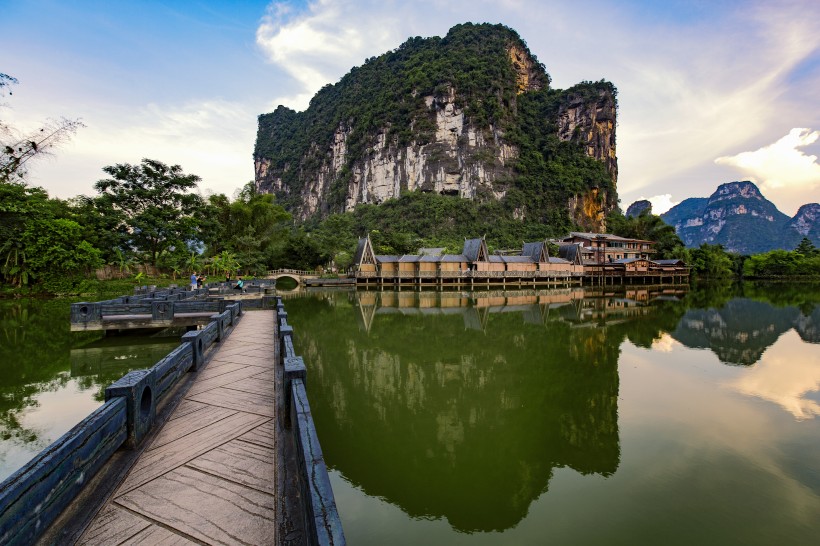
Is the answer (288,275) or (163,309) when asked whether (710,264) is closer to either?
(288,275)

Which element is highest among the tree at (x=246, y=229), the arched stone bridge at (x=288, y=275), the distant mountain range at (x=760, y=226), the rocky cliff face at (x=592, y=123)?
the rocky cliff face at (x=592, y=123)

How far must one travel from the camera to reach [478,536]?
14.9 feet

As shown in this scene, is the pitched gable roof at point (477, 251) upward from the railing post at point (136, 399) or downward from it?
upward

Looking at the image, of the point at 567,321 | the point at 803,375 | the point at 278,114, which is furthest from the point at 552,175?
the point at 278,114

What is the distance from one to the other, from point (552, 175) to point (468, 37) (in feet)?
165

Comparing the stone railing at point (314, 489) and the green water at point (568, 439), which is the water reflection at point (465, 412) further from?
the stone railing at point (314, 489)

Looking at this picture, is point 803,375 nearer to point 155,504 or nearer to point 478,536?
point 478,536

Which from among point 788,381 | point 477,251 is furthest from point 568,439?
point 477,251

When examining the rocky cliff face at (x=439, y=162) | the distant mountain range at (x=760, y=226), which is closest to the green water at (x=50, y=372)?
the rocky cliff face at (x=439, y=162)

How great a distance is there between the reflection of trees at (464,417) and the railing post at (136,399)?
274 cm

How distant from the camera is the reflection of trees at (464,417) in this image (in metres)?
5.39

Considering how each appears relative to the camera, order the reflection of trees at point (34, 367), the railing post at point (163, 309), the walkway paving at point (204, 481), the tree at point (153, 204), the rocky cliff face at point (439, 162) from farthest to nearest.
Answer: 1. the rocky cliff face at point (439, 162)
2. the tree at point (153, 204)
3. the railing post at point (163, 309)
4. the reflection of trees at point (34, 367)
5. the walkway paving at point (204, 481)

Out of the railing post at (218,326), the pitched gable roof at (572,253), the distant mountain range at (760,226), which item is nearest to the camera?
the railing post at (218,326)

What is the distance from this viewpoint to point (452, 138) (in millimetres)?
90188
